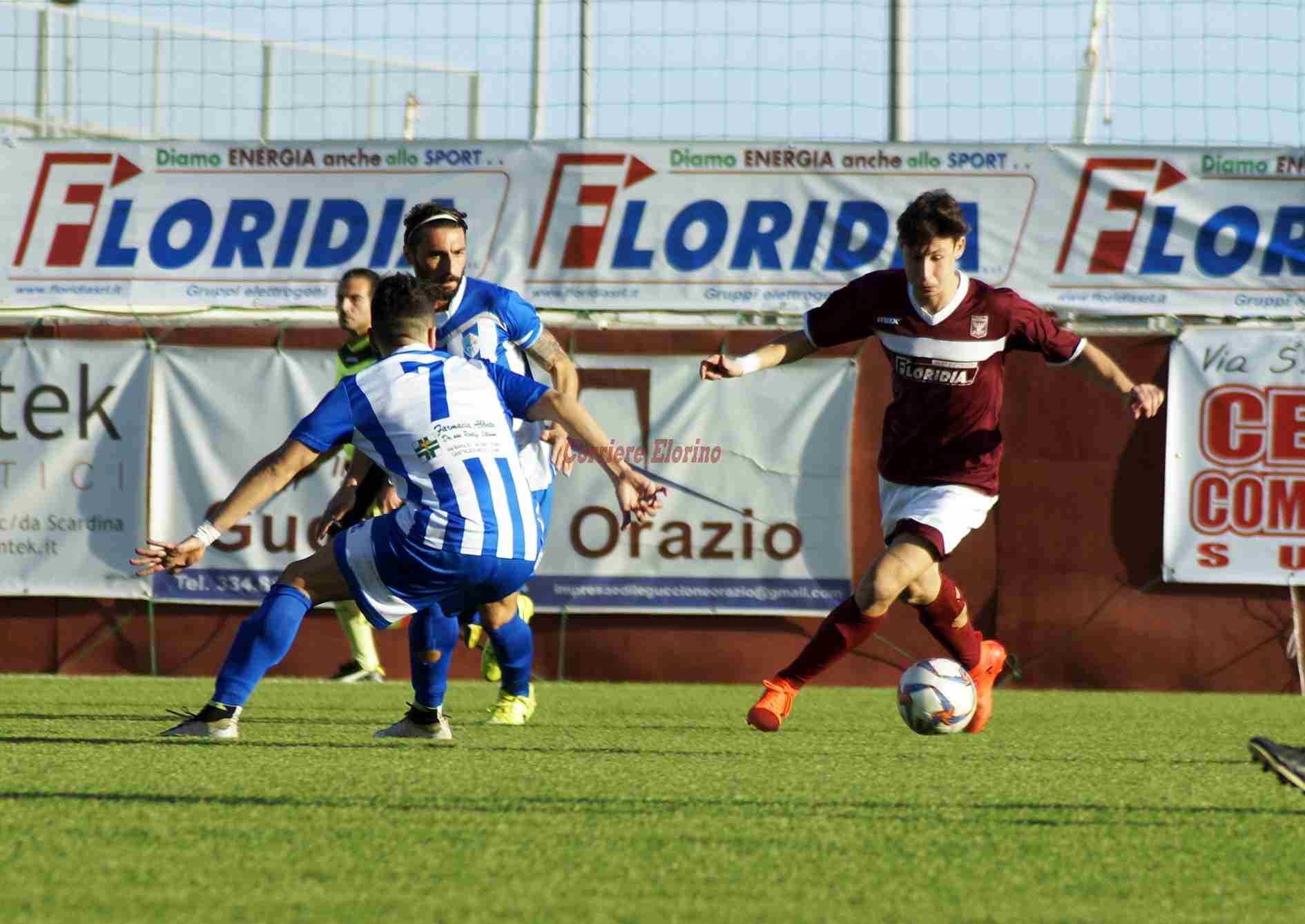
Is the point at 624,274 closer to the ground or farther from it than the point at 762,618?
farther from it

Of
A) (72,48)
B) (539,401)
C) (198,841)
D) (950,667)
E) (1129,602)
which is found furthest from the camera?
(72,48)

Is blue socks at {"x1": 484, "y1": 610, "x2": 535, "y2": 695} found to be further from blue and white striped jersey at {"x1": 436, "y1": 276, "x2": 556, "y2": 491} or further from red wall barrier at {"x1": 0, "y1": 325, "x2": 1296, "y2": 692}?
red wall barrier at {"x1": 0, "y1": 325, "x2": 1296, "y2": 692}

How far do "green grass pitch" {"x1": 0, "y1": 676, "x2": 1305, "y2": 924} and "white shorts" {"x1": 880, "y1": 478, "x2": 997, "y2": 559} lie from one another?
739 mm

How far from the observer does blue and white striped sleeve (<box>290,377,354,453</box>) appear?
5.53m

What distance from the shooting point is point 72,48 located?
1134cm

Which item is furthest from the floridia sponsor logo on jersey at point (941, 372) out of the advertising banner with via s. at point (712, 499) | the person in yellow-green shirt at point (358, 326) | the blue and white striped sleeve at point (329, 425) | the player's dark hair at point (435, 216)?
the advertising banner with via s. at point (712, 499)

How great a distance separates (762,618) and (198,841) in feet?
23.0

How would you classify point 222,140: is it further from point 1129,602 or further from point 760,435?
point 1129,602

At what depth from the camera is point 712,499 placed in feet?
35.1

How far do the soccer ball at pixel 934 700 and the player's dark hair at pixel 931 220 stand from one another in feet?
4.71

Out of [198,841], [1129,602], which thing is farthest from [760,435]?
[198,841]

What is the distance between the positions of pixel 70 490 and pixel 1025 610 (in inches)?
218

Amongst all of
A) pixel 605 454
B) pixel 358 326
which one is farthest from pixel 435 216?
pixel 358 326

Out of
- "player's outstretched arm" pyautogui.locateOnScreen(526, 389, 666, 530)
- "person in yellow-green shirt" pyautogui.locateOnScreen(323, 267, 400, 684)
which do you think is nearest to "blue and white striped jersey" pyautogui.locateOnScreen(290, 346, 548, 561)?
"player's outstretched arm" pyautogui.locateOnScreen(526, 389, 666, 530)
